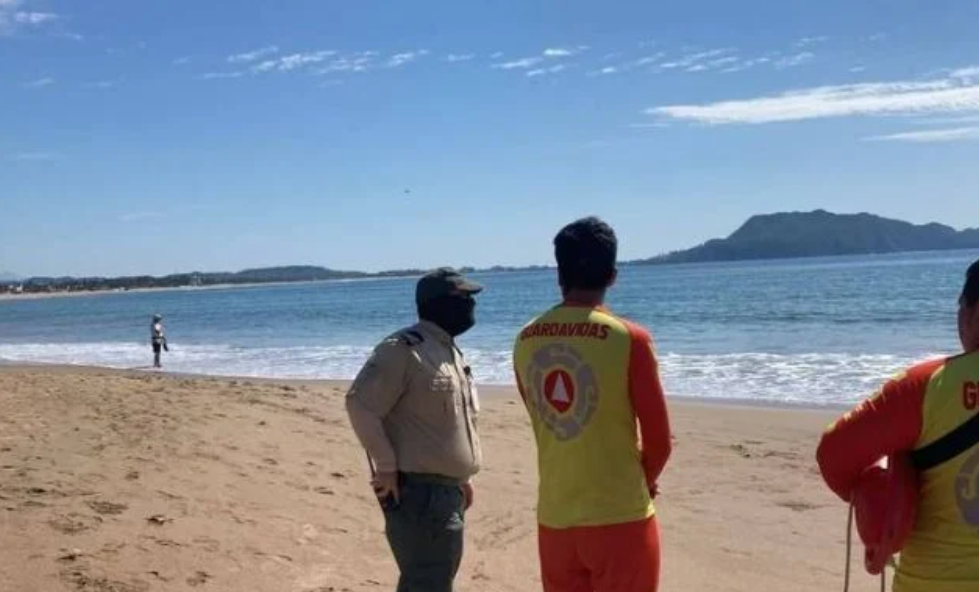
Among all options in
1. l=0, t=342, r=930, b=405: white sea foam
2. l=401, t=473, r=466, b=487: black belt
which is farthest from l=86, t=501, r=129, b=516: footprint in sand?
l=0, t=342, r=930, b=405: white sea foam

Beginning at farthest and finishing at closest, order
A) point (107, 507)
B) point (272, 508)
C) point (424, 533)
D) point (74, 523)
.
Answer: point (272, 508) < point (107, 507) < point (74, 523) < point (424, 533)

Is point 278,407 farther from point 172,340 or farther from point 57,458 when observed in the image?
point 172,340

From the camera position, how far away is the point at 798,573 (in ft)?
21.1

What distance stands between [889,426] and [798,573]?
4.34 metres

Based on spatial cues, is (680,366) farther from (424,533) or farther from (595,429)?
(595,429)

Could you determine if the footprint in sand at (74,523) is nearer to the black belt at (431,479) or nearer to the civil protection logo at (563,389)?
the black belt at (431,479)

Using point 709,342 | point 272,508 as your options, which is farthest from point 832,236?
point 272,508

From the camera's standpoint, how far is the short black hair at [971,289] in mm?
2490

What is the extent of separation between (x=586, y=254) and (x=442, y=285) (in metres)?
0.94

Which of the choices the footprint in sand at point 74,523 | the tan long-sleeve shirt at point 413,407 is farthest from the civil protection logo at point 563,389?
the footprint in sand at point 74,523

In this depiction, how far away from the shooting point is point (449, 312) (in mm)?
4133

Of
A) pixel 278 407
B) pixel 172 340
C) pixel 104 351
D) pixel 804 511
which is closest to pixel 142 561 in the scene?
pixel 804 511

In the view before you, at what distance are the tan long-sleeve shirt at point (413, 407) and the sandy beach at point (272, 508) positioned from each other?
189 centimetres

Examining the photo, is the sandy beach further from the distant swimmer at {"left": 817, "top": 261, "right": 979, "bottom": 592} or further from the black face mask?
the distant swimmer at {"left": 817, "top": 261, "right": 979, "bottom": 592}
